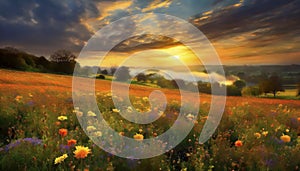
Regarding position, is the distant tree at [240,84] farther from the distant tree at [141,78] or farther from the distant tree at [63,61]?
the distant tree at [63,61]

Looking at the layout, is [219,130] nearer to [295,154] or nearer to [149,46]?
[295,154]

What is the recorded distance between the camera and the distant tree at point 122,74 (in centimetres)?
639

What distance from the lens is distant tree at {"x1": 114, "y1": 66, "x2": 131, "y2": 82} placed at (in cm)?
639

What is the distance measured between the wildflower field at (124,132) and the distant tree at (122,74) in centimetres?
55

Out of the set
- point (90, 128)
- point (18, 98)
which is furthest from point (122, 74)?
point (18, 98)

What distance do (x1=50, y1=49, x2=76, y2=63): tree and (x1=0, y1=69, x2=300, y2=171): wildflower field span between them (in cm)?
52

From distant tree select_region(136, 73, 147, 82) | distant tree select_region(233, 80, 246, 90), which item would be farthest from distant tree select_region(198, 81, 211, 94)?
distant tree select_region(136, 73, 147, 82)

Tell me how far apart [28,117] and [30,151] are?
167cm

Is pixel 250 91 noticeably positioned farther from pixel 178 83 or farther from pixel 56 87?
pixel 56 87

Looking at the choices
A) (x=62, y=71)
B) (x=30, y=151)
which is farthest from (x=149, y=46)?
(x=30, y=151)

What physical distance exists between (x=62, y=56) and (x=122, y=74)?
6.38 ft

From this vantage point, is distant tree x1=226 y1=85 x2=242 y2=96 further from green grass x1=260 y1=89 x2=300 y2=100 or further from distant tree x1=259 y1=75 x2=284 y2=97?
green grass x1=260 y1=89 x2=300 y2=100

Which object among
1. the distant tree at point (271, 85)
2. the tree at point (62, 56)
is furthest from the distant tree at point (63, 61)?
the distant tree at point (271, 85)

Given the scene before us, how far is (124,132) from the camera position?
5.03 meters
